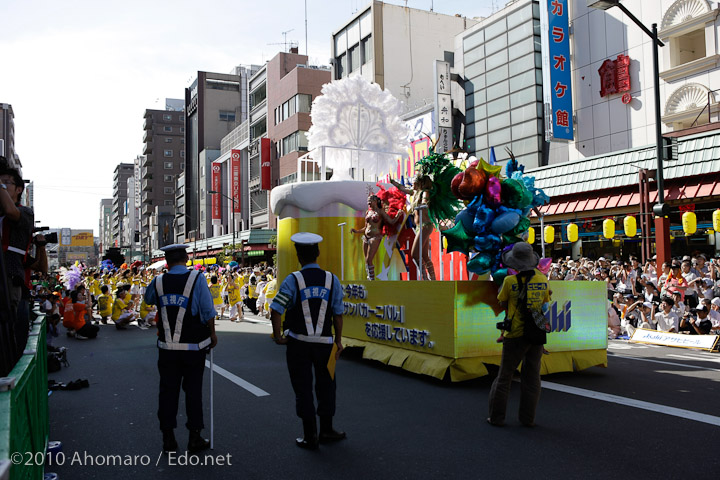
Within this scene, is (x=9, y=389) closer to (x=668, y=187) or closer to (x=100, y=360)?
(x=100, y=360)

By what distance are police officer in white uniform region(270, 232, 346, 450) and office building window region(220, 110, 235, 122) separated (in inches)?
3091

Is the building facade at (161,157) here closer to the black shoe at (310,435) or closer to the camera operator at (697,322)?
the camera operator at (697,322)

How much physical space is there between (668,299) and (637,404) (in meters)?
6.76

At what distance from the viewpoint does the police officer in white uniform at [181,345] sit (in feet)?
15.9

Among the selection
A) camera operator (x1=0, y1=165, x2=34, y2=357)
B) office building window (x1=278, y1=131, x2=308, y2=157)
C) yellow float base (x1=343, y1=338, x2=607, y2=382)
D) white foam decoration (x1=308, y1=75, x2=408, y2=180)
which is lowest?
yellow float base (x1=343, y1=338, x2=607, y2=382)

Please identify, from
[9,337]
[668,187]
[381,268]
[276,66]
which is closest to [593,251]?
[668,187]

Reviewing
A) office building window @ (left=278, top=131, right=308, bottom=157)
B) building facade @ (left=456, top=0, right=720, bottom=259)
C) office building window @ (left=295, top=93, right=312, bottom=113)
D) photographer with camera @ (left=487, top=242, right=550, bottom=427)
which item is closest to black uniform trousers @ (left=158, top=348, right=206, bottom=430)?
photographer with camera @ (left=487, top=242, right=550, bottom=427)

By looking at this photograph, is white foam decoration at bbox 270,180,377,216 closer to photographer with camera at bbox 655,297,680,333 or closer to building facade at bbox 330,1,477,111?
photographer with camera at bbox 655,297,680,333

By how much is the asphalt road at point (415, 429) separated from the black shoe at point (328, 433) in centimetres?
12

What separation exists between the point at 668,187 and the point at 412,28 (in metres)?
25.3

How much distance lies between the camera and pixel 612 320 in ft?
42.7

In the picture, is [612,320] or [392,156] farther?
[392,156]

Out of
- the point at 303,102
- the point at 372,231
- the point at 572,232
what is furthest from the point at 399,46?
the point at 372,231

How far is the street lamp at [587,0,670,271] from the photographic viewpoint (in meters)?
13.7
